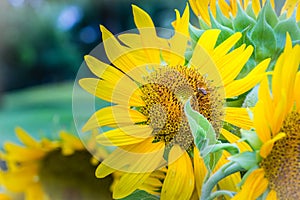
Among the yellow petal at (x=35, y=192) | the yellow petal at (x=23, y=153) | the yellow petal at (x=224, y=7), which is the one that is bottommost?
the yellow petal at (x=35, y=192)

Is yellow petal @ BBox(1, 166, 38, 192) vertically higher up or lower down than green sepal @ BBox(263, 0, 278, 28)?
lower down

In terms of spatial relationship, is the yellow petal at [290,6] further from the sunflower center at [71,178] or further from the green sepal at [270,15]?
the sunflower center at [71,178]

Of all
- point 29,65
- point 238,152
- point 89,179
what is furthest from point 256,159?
point 29,65

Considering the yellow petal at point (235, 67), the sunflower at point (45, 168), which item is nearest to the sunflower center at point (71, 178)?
the sunflower at point (45, 168)

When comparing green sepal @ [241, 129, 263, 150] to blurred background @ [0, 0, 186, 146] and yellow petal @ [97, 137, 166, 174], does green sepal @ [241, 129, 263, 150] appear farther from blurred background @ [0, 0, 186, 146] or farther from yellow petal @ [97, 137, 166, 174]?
blurred background @ [0, 0, 186, 146]

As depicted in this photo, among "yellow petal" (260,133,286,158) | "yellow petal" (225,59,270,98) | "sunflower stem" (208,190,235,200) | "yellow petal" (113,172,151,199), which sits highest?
"yellow petal" (225,59,270,98)

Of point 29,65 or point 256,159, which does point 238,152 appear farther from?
point 29,65

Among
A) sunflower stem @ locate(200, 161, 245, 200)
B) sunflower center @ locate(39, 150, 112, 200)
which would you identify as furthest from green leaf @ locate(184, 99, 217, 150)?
sunflower center @ locate(39, 150, 112, 200)
